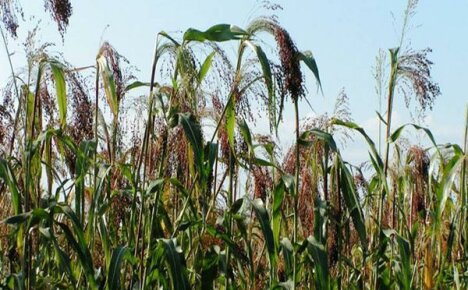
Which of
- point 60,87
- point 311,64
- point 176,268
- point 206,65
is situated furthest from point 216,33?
point 176,268

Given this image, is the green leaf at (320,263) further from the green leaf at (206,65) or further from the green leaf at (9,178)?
the green leaf at (9,178)

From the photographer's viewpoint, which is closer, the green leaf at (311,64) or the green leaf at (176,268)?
the green leaf at (176,268)

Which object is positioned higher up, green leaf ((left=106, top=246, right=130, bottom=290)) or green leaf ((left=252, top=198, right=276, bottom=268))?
green leaf ((left=252, top=198, right=276, bottom=268))

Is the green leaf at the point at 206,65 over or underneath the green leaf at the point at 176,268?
over

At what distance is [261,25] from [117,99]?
0.68 meters

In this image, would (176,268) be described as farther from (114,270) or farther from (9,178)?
(9,178)

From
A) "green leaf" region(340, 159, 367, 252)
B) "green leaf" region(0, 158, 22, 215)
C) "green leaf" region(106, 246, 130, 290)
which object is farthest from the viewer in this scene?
"green leaf" region(340, 159, 367, 252)

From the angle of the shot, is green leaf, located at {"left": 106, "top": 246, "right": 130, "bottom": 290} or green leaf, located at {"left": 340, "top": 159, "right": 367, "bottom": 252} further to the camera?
green leaf, located at {"left": 340, "top": 159, "right": 367, "bottom": 252}

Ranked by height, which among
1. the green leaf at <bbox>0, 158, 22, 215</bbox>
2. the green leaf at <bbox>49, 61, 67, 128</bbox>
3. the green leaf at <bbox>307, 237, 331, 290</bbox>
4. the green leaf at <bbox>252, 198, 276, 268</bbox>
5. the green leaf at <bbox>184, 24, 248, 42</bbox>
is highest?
the green leaf at <bbox>184, 24, 248, 42</bbox>

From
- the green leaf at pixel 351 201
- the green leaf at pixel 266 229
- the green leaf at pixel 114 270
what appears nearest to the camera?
the green leaf at pixel 114 270

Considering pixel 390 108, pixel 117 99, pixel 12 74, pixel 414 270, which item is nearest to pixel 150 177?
pixel 117 99

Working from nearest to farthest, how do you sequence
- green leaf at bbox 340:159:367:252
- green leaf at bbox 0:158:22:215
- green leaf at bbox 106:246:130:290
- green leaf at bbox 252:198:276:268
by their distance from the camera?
green leaf at bbox 106:246:130:290
green leaf at bbox 0:158:22:215
green leaf at bbox 252:198:276:268
green leaf at bbox 340:159:367:252

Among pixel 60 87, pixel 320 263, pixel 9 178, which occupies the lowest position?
pixel 320 263

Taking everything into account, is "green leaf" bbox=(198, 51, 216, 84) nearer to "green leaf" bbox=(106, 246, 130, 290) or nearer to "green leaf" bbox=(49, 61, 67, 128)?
"green leaf" bbox=(49, 61, 67, 128)
